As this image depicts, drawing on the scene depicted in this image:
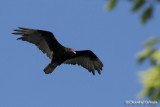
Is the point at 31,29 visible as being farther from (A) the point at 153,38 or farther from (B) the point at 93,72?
(A) the point at 153,38

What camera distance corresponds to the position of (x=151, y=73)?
1510 mm

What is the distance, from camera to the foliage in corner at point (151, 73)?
59.3 inches

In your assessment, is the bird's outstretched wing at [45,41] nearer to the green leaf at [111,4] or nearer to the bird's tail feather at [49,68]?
the bird's tail feather at [49,68]

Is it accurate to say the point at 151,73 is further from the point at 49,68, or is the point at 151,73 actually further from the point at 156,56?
the point at 49,68

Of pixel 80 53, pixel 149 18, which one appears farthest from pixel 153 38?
pixel 80 53

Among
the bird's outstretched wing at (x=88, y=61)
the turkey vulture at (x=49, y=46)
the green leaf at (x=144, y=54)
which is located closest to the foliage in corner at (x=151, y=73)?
the green leaf at (x=144, y=54)

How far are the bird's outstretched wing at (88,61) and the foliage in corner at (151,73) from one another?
9591 mm

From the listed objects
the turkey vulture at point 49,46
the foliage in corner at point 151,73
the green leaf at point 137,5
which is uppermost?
the turkey vulture at point 49,46

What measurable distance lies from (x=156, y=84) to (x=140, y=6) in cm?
41

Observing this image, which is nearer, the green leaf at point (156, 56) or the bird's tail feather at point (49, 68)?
the green leaf at point (156, 56)

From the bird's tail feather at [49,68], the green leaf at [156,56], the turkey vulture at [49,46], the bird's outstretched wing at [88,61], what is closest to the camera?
the green leaf at [156,56]

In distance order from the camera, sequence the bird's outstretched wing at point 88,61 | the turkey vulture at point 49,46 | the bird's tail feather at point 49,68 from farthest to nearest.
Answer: the bird's outstretched wing at point 88,61
the bird's tail feather at point 49,68
the turkey vulture at point 49,46

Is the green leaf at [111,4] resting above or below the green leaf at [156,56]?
above

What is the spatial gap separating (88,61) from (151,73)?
32.0 feet
